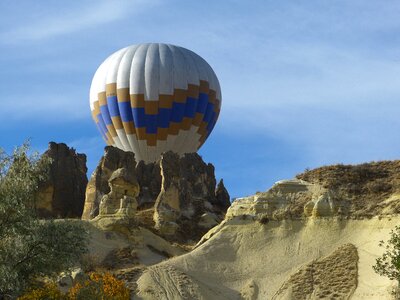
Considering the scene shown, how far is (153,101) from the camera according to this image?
227 ft

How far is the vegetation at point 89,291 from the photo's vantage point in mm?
38406

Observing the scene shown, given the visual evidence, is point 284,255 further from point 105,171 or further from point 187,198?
point 105,171

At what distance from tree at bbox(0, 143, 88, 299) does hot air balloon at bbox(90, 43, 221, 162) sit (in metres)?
32.9

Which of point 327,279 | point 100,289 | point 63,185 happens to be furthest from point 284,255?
point 63,185

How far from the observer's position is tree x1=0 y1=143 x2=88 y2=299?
1344 inches

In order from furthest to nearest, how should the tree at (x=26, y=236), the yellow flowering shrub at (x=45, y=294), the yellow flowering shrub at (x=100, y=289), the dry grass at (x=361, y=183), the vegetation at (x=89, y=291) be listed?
the dry grass at (x=361, y=183) < the yellow flowering shrub at (x=100, y=289) < the vegetation at (x=89, y=291) < the yellow flowering shrub at (x=45, y=294) < the tree at (x=26, y=236)

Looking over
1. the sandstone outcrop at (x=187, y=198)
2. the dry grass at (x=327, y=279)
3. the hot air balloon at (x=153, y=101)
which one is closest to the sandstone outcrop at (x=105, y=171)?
the sandstone outcrop at (x=187, y=198)

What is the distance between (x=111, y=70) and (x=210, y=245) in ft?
78.3

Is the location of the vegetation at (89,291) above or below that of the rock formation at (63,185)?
below

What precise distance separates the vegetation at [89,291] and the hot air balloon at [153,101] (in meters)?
26.1

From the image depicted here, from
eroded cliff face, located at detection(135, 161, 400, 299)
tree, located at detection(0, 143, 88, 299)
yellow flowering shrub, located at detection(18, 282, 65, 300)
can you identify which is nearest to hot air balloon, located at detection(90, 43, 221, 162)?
eroded cliff face, located at detection(135, 161, 400, 299)

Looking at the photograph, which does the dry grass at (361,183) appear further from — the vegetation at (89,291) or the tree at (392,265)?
the vegetation at (89,291)

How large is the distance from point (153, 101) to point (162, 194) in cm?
924

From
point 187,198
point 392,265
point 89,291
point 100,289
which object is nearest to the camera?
point 89,291
